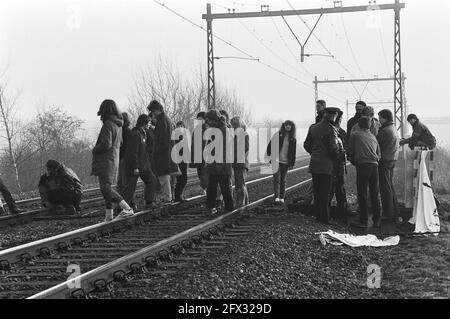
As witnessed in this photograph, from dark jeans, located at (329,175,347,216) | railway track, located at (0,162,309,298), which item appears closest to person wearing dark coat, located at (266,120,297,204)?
dark jeans, located at (329,175,347,216)

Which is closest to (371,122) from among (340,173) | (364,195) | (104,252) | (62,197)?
(340,173)

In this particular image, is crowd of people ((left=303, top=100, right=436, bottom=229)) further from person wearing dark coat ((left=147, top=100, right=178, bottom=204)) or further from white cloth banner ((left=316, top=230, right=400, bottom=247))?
person wearing dark coat ((left=147, top=100, right=178, bottom=204))

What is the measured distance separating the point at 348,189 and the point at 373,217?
7491mm

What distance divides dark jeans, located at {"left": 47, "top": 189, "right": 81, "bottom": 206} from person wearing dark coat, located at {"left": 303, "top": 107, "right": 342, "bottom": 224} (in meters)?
4.45

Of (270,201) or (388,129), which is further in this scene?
(270,201)

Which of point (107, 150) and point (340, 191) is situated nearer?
point (107, 150)

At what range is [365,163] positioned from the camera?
992cm

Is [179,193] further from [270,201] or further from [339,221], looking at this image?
[339,221]

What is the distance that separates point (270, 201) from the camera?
43.5ft

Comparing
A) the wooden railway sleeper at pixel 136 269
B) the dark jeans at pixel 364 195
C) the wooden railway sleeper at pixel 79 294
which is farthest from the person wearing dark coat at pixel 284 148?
the wooden railway sleeper at pixel 79 294

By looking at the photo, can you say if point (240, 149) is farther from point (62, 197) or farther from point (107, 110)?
point (62, 197)

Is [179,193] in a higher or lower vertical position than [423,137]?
lower

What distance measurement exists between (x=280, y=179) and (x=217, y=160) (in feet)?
6.61
